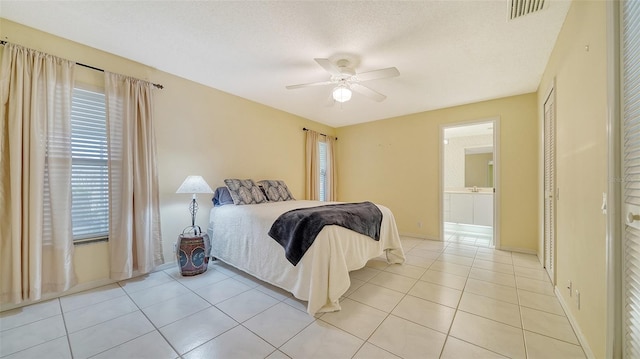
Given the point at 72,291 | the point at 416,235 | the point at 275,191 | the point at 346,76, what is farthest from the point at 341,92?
the point at 72,291

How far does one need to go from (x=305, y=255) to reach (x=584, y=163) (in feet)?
6.91

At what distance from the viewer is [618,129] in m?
1.07

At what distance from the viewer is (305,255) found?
2055 millimetres

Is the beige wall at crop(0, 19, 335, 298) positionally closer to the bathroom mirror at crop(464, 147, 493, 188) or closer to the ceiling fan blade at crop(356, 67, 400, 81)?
the ceiling fan blade at crop(356, 67, 400, 81)

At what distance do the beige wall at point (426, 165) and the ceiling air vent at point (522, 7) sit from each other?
2.38 metres

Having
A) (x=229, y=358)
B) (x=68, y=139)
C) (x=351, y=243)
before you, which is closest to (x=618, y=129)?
(x=351, y=243)

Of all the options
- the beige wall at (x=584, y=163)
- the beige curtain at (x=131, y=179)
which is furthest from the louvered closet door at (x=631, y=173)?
the beige curtain at (x=131, y=179)

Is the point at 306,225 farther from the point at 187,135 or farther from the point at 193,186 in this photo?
the point at 187,135

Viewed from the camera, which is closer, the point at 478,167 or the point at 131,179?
the point at 131,179

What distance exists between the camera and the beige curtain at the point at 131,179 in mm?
2492

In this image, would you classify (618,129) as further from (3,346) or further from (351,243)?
(3,346)

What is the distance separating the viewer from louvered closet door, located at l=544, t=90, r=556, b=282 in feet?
7.94

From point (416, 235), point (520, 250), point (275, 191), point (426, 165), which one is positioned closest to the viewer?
point (520, 250)

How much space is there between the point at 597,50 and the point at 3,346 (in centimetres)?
414
